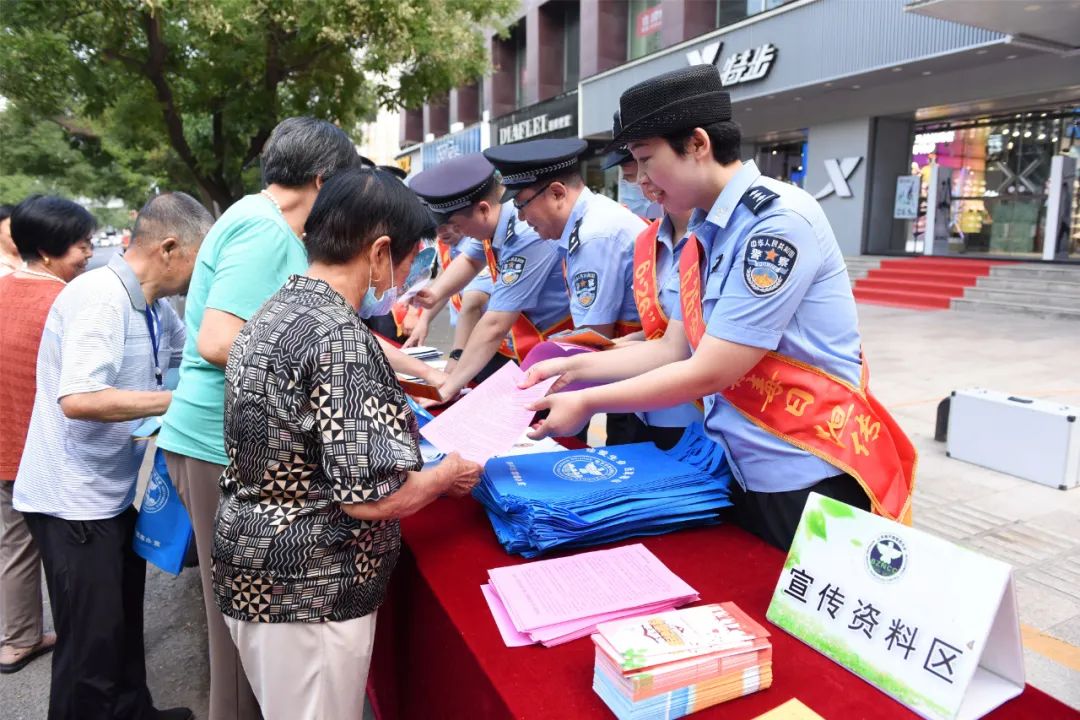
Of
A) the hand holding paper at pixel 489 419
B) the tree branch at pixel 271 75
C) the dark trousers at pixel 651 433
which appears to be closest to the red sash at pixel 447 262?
the dark trousers at pixel 651 433

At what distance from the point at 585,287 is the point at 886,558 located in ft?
4.89

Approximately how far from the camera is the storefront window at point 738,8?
43.0 ft

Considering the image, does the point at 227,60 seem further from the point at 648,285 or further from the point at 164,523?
the point at 648,285

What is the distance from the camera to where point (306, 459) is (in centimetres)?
120

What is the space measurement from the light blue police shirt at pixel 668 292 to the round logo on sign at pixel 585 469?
29 cm

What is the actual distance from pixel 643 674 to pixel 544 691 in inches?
6.8

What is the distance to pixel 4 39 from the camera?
271 inches

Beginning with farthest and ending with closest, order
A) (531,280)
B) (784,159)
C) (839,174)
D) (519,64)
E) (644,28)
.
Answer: (519,64) < (644,28) < (784,159) < (839,174) < (531,280)

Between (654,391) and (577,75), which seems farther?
(577,75)

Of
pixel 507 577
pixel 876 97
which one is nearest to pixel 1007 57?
pixel 876 97

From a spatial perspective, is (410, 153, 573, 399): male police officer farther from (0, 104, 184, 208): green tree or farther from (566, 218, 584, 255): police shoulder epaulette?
(0, 104, 184, 208): green tree

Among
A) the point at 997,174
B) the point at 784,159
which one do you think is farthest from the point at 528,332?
the point at 784,159

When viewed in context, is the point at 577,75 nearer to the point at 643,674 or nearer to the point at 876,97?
the point at 876,97

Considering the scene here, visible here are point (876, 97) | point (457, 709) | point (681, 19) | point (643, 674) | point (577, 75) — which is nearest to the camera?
point (643, 674)
